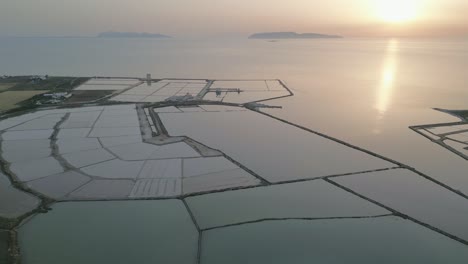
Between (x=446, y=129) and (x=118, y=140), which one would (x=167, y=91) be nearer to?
(x=118, y=140)

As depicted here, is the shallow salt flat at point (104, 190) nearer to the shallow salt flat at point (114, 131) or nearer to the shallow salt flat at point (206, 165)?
the shallow salt flat at point (206, 165)

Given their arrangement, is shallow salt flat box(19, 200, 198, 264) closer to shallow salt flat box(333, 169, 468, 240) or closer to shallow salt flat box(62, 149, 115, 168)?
shallow salt flat box(62, 149, 115, 168)

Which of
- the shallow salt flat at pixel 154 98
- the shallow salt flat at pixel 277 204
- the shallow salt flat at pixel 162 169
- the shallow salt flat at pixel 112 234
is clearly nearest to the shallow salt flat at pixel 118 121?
the shallow salt flat at pixel 154 98

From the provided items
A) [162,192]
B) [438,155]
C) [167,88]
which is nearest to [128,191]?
[162,192]

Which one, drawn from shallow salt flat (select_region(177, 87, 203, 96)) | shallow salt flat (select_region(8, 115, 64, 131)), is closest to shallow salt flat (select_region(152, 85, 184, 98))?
shallow salt flat (select_region(177, 87, 203, 96))

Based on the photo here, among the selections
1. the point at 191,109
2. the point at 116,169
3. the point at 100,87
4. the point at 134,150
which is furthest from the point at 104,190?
the point at 100,87
